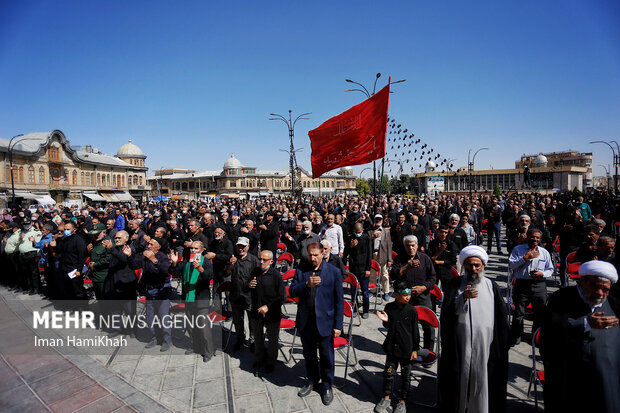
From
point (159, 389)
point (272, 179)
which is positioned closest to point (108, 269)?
point (159, 389)

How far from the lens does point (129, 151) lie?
294ft

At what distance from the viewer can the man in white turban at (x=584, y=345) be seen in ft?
7.95

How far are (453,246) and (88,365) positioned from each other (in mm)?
6162

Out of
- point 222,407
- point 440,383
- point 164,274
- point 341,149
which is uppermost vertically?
point 341,149

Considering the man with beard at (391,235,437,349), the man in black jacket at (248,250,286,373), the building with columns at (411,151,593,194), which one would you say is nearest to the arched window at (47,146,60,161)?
the man in black jacket at (248,250,286,373)

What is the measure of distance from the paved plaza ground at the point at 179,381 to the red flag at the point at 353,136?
470cm

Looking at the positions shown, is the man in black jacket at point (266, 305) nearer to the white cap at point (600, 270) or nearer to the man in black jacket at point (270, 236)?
the white cap at point (600, 270)

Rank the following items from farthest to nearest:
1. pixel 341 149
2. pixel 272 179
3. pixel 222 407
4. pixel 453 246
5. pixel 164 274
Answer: pixel 272 179
pixel 341 149
pixel 453 246
pixel 164 274
pixel 222 407

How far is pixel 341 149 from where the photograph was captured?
9289mm

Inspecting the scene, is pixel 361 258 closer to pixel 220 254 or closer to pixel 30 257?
pixel 220 254

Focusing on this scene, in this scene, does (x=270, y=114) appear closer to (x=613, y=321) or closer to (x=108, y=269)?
(x=108, y=269)

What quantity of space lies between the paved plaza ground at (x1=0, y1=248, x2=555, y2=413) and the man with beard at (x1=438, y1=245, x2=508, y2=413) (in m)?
0.80

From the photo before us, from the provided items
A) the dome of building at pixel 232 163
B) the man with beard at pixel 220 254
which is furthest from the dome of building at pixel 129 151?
the man with beard at pixel 220 254

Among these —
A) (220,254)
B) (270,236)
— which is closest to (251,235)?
(270,236)
